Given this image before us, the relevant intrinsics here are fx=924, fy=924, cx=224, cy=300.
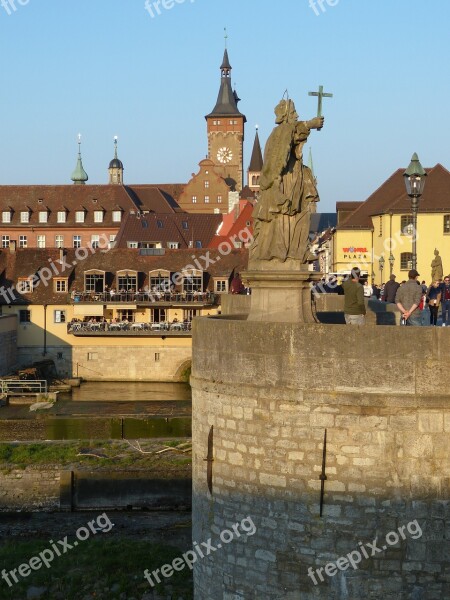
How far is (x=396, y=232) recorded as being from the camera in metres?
58.4

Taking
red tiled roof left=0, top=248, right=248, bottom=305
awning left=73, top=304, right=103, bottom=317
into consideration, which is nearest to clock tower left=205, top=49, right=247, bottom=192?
red tiled roof left=0, top=248, right=248, bottom=305

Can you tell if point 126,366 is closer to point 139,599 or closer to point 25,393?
point 25,393

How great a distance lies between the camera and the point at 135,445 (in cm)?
2939

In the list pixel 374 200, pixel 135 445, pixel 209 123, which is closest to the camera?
pixel 135 445

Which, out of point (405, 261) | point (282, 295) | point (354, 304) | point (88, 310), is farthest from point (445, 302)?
point (88, 310)

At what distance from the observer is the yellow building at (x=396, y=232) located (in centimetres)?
5812

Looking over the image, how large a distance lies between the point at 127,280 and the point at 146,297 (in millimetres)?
2544

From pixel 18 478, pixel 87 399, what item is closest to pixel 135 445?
pixel 18 478

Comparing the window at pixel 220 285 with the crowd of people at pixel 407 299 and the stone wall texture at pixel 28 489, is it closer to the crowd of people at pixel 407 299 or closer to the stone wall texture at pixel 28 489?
the stone wall texture at pixel 28 489

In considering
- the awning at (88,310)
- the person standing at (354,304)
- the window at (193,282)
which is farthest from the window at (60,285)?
the person standing at (354,304)

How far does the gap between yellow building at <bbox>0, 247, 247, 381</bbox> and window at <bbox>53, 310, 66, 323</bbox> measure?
7cm

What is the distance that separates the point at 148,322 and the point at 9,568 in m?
41.2

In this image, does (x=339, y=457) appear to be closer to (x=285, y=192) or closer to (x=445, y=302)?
(x=285, y=192)

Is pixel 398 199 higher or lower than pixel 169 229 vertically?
higher
